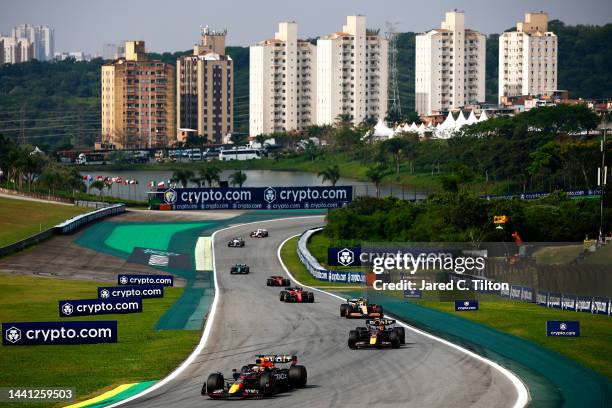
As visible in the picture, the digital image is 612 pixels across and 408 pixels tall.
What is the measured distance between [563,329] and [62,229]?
252 ft

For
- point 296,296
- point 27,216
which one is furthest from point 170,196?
point 296,296

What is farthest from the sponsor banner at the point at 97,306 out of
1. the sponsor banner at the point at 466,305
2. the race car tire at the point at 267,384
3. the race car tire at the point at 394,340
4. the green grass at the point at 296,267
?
the race car tire at the point at 267,384

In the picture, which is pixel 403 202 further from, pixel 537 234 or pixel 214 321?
pixel 214 321

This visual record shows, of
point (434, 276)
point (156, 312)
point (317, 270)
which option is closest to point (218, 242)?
point (317, 270)

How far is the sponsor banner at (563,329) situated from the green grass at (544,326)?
1.16 feet

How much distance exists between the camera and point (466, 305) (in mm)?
65625

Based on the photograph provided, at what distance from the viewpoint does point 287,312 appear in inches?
2618

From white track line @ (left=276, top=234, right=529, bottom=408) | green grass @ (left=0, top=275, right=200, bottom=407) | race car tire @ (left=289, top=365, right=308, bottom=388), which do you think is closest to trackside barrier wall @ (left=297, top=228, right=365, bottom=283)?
green grass @ (left=0, top=275, right=200, bottom=407)

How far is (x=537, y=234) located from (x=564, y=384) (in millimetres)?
62637

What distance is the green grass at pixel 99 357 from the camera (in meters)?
43.9

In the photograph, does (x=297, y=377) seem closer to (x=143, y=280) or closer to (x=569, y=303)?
(x=569, y=303)

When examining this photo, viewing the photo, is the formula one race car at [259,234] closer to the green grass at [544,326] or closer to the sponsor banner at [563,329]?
the green grass at [544,326]

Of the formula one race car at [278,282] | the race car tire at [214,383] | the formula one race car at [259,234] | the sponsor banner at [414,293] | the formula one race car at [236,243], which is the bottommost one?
the formula one race car at [278,282]

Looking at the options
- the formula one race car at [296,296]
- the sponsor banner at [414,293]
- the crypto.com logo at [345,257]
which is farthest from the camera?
the crypto.com logo at [345,257]
